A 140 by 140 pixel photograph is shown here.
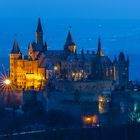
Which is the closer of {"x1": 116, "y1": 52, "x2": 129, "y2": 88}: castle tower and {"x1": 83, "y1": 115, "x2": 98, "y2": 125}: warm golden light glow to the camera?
{"x1": 83, "y1": 115, "x2": 98, "y2": 125}: warm golden light glow

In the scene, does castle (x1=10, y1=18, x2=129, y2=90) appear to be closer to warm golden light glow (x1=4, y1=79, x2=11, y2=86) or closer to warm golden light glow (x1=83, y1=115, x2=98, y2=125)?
warm golden light glow (x1=4, y1=79, x2=11, y2=86)

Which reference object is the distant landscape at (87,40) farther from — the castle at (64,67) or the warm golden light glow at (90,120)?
the warm golden light glow at (90,120)

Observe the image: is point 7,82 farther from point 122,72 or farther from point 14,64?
point 122,72

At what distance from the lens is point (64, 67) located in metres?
55.5

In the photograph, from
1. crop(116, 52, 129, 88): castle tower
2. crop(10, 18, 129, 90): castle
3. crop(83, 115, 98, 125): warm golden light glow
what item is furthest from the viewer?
crop(10, 18, 129, 90): castle

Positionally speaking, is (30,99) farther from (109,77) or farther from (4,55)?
(4,55)

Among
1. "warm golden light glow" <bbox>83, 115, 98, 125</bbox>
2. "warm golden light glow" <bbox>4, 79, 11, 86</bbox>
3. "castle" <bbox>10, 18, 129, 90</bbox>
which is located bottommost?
"warm golden light glow" <bbox>83, 115, 98, 125</bbox>

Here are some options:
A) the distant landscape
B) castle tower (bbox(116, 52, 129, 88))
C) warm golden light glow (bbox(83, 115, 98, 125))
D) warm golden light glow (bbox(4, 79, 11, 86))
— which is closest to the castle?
castle tower (bbox(116, 52, 129, 88))

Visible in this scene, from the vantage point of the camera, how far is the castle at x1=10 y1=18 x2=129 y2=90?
5406 cm

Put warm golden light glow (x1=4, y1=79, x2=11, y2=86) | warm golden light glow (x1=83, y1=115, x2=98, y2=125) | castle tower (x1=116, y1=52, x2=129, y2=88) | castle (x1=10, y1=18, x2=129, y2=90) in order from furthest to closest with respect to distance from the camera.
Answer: warm golden light glow (x1=4, y1=79, x2=11, y2=86) < castle (x1=10, y1=18, x2=129, y2=90) < castle tower (x1=116, y1=52, x2=129, y2=88) < warm golden light glow (x1=83, y1=115, x2=98, y2=125)

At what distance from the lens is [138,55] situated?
349ft

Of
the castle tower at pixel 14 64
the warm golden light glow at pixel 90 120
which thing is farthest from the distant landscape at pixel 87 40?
the warm golden light glow at pixel 90 120

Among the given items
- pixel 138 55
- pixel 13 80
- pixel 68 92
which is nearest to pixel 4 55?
pixel 138 55

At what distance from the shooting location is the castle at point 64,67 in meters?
54.1
